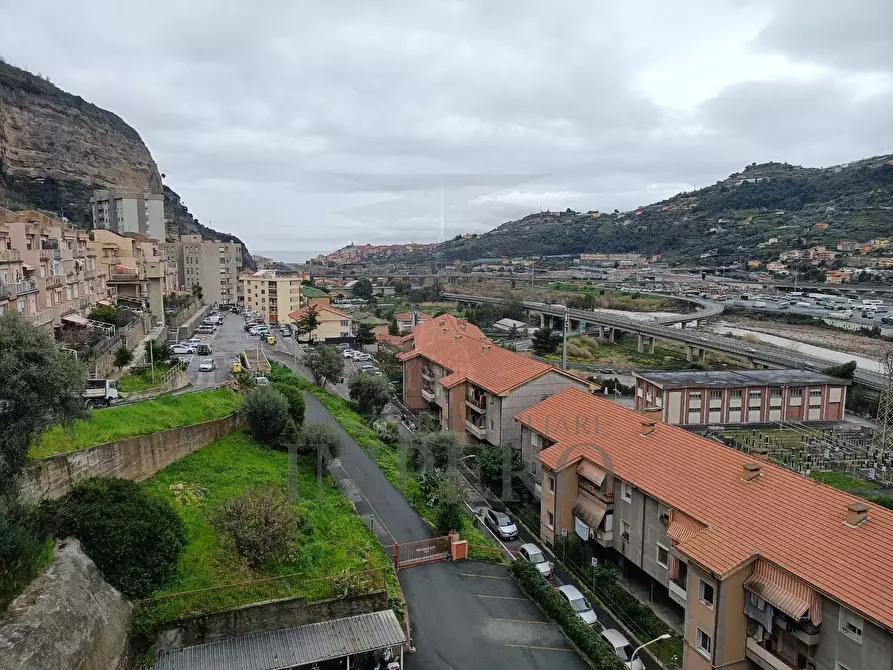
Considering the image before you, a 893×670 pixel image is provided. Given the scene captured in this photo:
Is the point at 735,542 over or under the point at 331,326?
under

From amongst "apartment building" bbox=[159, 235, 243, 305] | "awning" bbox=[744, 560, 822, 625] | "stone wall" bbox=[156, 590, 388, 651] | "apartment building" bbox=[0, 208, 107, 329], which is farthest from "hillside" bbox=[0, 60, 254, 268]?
"awning" bbox=[744, 560, 822, 625]

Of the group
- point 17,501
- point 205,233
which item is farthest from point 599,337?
point 205,233

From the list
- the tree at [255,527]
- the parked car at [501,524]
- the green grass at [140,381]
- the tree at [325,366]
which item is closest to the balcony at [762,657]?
the parked car at [501,524]

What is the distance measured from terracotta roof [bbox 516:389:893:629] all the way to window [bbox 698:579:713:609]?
65 cm

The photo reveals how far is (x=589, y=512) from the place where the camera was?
66.5ft

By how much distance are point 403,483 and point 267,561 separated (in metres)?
9.73

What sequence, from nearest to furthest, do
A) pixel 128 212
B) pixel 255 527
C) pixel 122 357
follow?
pixel 255 527, pixel 122 357, pixel 128 212

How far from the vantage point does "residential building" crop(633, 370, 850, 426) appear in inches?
1596

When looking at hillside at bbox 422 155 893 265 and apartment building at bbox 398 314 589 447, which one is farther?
hillside at bbox 422 155 893 265

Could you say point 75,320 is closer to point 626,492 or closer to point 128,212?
point 626,492

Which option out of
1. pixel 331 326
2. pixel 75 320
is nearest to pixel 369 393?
pixel 75 320

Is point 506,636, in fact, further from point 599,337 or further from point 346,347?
point 599,337

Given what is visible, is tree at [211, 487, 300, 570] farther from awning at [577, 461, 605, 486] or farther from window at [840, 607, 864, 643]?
window at [840, 607, 864, 643]

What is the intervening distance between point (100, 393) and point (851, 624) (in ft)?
73.1
